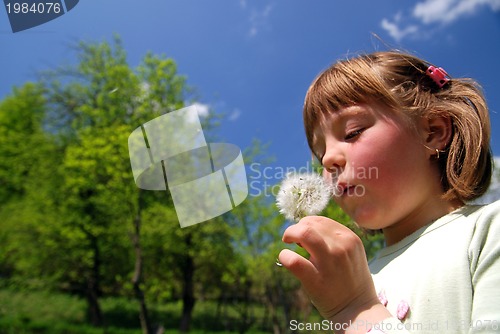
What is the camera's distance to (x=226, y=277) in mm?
12633

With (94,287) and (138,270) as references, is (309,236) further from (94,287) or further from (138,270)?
(94,287)

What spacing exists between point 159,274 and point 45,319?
3.70 metres

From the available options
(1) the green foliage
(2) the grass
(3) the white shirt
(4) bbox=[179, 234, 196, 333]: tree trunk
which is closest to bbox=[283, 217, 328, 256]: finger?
(3) the white shirt

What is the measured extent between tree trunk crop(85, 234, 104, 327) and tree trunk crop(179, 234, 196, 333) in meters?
2.71

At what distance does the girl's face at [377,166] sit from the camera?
2.71 feet

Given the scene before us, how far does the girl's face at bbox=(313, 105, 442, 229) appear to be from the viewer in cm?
83

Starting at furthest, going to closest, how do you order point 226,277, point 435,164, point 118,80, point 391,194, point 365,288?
point 226,277
point 118,80
point 435,164
point 391,194
point 365,288

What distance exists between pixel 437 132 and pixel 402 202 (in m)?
0.23

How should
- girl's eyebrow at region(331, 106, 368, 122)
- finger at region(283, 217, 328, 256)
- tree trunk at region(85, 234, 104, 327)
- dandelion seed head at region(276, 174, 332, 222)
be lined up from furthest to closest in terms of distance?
tree trunk at region(85, 234, 104, 327)
girl's eyebrow at region(331, 106, 368, 122)
dandelion seed head at region(276, 174, 332, 222)
finger at region(283, 217, 328, 256)

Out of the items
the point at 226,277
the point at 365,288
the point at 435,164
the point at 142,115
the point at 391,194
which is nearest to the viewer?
the point at 365,288

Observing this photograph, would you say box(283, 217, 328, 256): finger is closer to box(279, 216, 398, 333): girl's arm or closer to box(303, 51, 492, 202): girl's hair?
box(279, 216, 398, 333): girl's arm

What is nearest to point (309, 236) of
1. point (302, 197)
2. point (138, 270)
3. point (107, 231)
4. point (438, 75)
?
point (302, 197)

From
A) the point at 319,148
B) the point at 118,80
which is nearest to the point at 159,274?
the point at 118,80

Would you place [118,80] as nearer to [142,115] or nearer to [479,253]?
[142,115]
